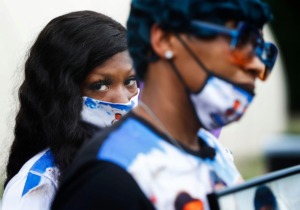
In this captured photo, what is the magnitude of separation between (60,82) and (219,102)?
1.33 meters

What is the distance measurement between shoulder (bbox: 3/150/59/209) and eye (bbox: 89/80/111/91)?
335 millimetres

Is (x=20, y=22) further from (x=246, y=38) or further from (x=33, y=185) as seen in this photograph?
(x=246, y=38)

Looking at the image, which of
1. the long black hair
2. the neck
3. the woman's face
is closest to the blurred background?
the long black hair

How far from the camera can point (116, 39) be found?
129 inches

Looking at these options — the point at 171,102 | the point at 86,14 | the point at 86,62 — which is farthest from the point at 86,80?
the point at 171,102

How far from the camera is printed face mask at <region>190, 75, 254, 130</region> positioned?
6.38 ft

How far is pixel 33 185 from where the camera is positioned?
295 cm

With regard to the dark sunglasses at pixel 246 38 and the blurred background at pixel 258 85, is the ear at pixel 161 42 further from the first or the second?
the blurred background at pixel 258 85

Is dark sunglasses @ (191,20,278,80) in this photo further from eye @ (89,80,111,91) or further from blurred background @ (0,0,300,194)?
blurred background @ (0,0,300,194)

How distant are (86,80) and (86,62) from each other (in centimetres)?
8

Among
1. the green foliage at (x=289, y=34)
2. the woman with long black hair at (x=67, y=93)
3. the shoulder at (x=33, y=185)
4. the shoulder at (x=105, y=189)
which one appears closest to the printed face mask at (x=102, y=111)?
the woman with long black hair at (x=67, y=93)

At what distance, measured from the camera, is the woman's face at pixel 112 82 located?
3.13m

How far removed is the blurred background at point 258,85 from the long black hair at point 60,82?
0.46 meters

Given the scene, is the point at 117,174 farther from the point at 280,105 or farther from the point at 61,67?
the point at 280,105
